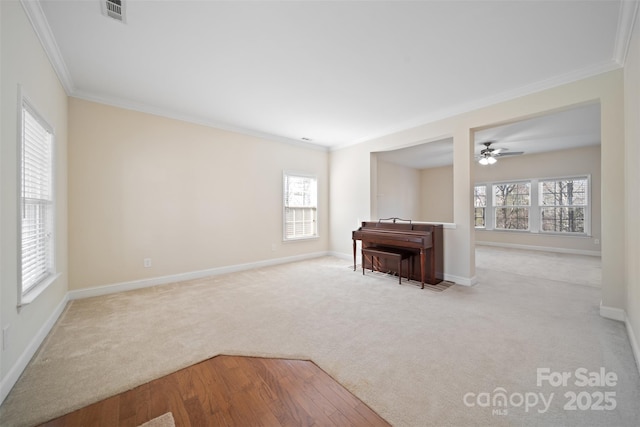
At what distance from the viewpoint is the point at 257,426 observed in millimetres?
1343

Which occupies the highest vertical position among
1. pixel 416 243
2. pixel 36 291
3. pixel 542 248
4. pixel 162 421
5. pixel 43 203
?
pixel 43 203

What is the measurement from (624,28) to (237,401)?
165 inches

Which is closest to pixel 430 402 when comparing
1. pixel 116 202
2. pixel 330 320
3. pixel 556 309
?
pixel 330 320

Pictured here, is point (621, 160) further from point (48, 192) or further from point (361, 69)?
point (48, 192)

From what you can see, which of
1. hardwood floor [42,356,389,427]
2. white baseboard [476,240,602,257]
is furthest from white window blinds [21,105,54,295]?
white baseboard [476,240,602,257]

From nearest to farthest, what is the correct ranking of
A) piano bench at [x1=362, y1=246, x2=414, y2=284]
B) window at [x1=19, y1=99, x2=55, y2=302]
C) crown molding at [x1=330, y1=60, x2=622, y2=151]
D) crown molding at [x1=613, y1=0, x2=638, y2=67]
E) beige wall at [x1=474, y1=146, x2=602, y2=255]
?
crown molding at [x1=613, y1=0, x2=638, y2=67], window at [x1=19, y1=99, x2=55, y2=302], crown molding at [x1=330, y1=60, x2=622, y2=151], piano bench at [x1=362, y1=246, x2=414, y2=284], beige wall at [x1=474, y1=146, x2=602, y2=255]

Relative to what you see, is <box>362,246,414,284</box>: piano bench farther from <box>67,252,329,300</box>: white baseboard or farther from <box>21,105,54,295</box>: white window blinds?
<box>21,105,54,295</box>: white window blinds

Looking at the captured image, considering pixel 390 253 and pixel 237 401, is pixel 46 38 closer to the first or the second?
pixel 237 401

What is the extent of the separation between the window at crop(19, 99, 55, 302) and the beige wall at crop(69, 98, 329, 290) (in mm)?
717

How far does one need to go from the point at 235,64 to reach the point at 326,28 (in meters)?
1.08

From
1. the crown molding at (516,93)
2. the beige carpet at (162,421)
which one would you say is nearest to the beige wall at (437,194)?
the crown molding at (516,93)

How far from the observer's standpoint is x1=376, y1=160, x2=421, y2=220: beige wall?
764cm

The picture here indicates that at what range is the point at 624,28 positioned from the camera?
7.00 feet

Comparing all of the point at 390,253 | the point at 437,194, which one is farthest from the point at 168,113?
the point at 437,194
